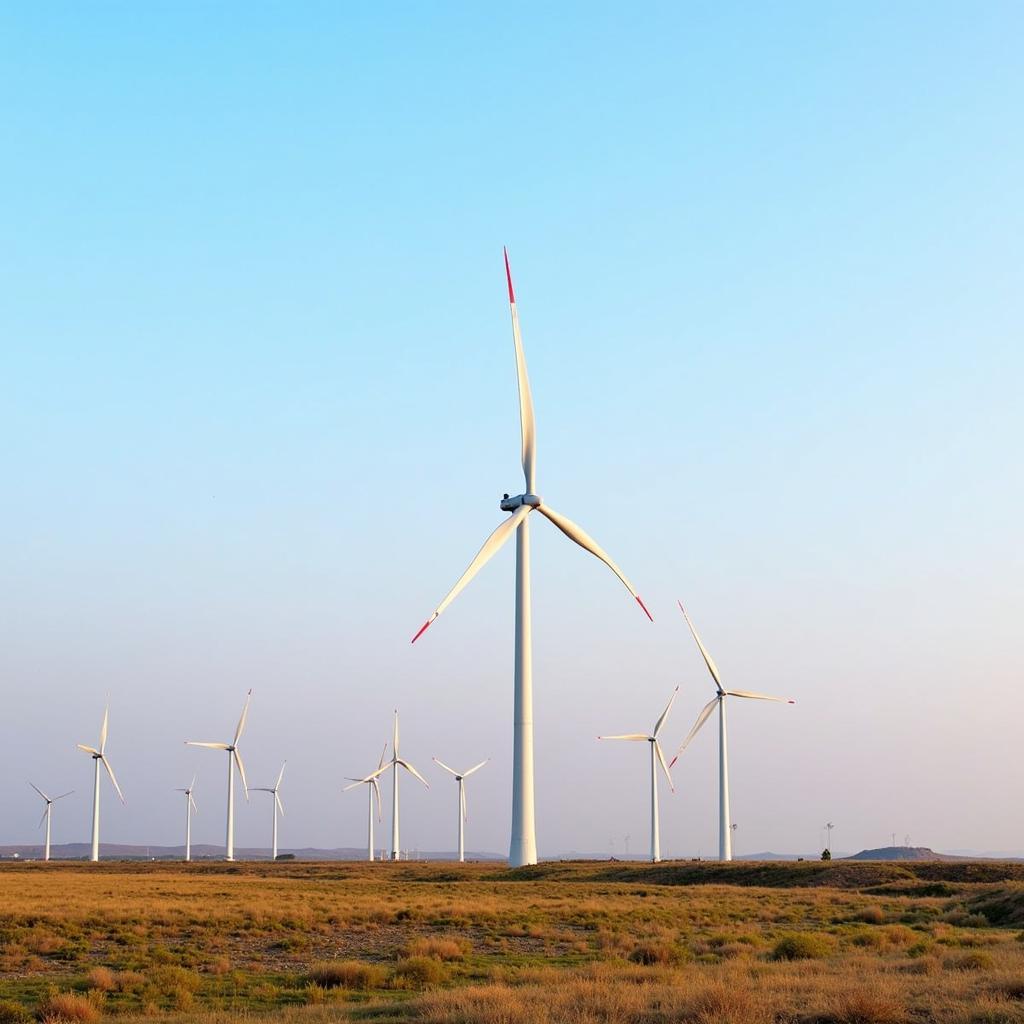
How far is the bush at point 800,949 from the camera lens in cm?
3519

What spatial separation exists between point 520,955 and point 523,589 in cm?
5396

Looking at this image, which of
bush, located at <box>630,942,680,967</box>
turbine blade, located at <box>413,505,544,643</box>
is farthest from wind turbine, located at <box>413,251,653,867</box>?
bush, located at <box>630,942,680,967</box>

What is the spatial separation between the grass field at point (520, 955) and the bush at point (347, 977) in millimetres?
55

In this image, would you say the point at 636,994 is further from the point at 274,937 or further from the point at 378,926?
the point at 378,926

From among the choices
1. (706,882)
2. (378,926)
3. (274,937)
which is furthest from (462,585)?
(274,937)

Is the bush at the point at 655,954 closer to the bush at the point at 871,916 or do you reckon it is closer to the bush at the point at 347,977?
the bush at the point at 347,977

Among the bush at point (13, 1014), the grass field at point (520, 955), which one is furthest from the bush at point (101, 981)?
the bush at point (13, 1014)

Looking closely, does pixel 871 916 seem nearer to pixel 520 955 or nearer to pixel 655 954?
pixel 655 954

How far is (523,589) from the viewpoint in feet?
301

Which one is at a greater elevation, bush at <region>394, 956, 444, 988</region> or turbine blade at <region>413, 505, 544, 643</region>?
turbine blade at <region>413, 505, 544, 643</region>

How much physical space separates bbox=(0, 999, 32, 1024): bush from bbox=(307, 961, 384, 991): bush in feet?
24.9

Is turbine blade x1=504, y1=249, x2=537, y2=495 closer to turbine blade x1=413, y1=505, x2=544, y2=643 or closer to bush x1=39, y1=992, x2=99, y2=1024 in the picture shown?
turbine blade x1=413, y1=505, x2=544, y2=643

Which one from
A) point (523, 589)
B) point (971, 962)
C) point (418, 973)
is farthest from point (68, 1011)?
point (523, 589)

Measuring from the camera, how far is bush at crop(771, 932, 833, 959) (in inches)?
1386
